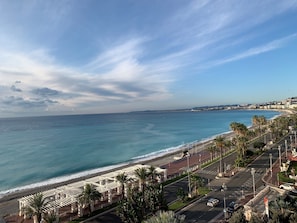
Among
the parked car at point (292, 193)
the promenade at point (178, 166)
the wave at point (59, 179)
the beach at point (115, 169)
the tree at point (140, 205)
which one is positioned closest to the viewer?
the tree at point (140, 205)

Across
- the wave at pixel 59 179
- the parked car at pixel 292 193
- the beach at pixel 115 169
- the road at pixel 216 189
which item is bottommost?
the wave at pixel 59 179

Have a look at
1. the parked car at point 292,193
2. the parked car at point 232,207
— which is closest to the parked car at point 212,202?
the parked car at point 232,207

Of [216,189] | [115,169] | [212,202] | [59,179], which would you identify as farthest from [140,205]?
[115,169]

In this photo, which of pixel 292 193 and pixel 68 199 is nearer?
pixel 292 193

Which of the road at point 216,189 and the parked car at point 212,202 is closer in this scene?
the road at point 216,189

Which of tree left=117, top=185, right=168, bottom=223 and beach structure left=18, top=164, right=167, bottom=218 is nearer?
tree left=117, top=185, right=168, bottom=223

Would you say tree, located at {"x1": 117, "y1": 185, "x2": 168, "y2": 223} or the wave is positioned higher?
tree, located at {"x1": 117, "y1": 185, "x2": 168, "y2": 223}

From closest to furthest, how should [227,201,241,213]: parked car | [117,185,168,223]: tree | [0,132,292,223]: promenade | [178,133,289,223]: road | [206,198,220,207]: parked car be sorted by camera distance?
[117,185,168,223]: tree < [178,133,289,223]: road < [227,201,241,213]: parked car < [206,198,220,207]: parked car < [0,132,292,223]: promenade

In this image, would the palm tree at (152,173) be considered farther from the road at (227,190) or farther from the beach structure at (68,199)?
the road at (227,190)

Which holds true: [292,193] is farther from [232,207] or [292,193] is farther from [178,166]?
[178,166]

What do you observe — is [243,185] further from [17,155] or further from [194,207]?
[17,155]

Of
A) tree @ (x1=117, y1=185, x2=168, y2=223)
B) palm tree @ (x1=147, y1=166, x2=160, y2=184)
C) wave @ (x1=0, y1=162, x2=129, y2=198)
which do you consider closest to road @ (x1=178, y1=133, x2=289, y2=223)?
tree @ (x1=117, y1=185, x2=168, y2=223)

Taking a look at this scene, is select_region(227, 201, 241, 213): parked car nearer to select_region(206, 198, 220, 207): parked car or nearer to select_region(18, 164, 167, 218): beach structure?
select_region(206, 198, 220, 207): parked car

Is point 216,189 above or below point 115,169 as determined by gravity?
above
